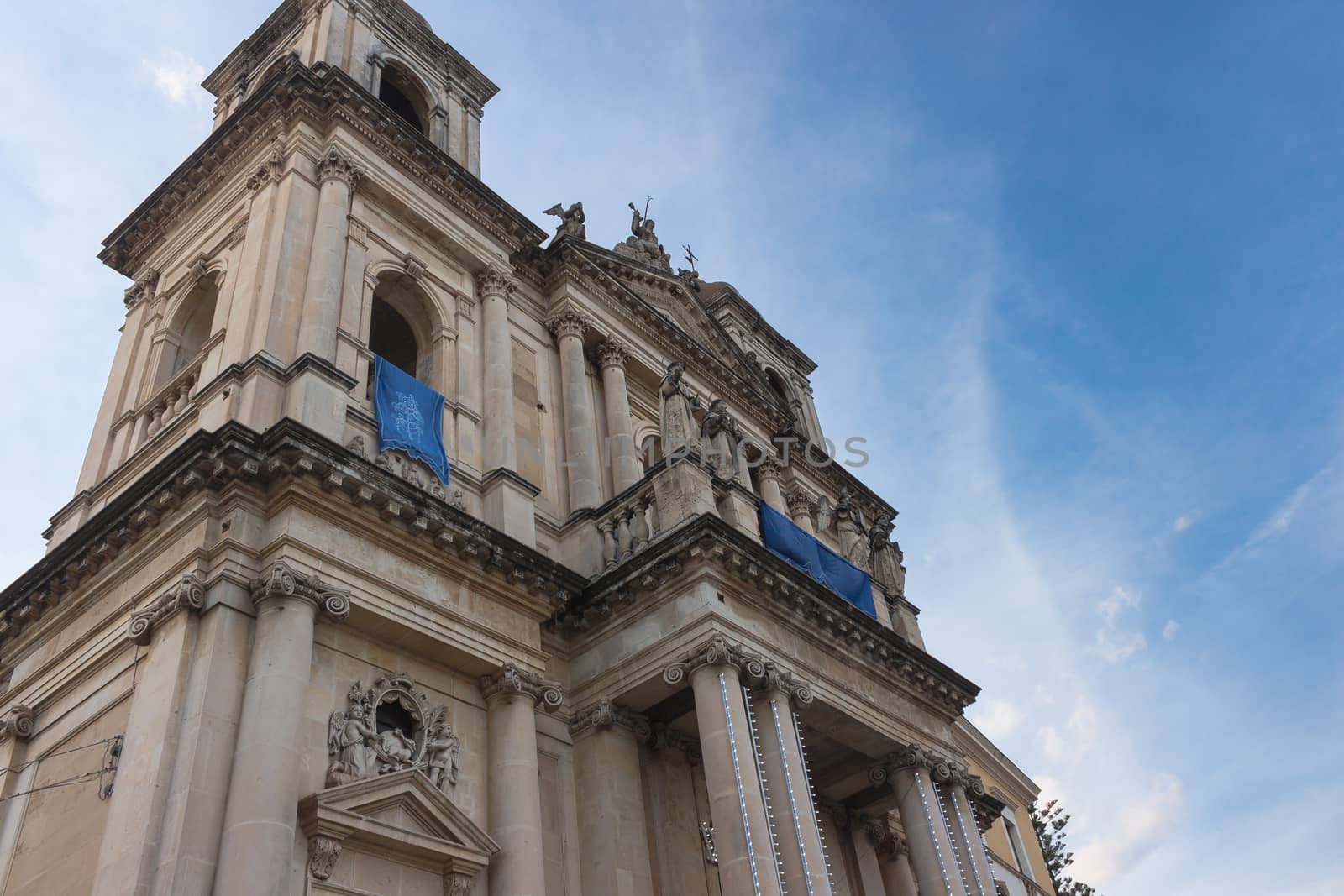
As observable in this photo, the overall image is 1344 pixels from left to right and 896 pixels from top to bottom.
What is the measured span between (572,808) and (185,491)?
266 inches

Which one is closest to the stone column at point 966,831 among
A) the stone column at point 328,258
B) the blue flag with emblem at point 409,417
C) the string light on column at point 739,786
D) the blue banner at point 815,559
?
the blue banner at point 815,559

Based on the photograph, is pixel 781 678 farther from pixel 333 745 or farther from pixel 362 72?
pixel 362 72

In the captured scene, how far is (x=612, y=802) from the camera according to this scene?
51.9 ft

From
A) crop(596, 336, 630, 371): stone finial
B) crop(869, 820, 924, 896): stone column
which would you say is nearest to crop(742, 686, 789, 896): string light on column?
crop(869, 820, 924, 896): stone column

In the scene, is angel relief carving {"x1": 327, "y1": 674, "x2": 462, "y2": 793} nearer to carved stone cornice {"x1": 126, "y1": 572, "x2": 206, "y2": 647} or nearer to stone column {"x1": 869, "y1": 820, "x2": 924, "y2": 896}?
carved stone cornice {"x1": 126, "y1": 572, "x2": 206, "y2": 647}

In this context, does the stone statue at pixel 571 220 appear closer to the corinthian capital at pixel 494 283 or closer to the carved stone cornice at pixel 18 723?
the corinthian capital at pixel 494 283

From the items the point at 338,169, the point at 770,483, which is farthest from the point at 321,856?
the point at 770,483

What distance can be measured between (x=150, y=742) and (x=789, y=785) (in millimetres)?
7938

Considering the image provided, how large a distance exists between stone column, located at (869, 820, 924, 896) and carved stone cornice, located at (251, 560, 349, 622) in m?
12.3

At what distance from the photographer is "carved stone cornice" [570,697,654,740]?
16.4 meters

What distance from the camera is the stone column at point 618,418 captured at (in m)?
21.2

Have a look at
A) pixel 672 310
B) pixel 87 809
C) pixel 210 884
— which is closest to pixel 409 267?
pixel 672 310

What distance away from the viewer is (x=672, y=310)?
2644cm

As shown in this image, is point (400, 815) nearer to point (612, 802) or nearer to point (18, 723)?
point (612, 802)
